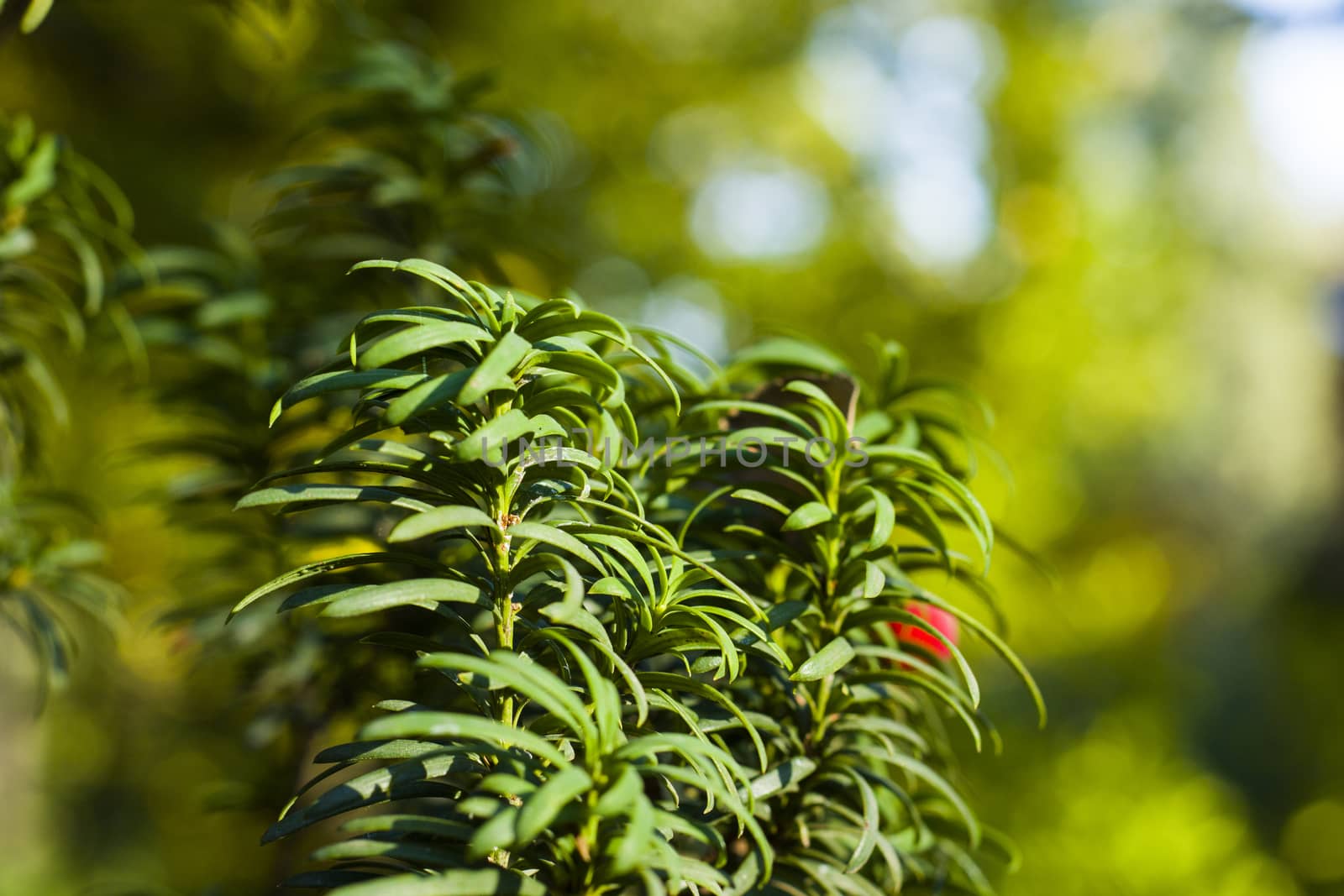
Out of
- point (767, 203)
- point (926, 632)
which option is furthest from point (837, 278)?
point (926, 632)

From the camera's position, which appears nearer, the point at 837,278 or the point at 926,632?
the point at 926,632

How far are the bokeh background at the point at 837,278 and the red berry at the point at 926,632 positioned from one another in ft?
1.61

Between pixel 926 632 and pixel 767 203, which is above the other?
pixel 767 203

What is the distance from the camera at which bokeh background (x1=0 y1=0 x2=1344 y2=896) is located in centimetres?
210

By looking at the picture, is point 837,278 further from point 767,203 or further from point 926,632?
point 926,632

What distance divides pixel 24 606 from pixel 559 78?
2.35 meters

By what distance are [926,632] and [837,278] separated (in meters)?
2.60

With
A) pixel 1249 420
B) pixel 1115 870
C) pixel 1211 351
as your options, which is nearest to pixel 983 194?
pixel 1115 870

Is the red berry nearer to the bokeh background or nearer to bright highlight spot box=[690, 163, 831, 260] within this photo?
the bokeh background

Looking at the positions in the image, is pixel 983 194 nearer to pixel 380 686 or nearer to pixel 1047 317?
pixel 1047 317

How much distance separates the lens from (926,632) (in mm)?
510

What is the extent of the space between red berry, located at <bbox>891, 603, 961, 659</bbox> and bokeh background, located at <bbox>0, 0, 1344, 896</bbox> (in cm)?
49

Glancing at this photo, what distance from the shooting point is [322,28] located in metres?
2.15

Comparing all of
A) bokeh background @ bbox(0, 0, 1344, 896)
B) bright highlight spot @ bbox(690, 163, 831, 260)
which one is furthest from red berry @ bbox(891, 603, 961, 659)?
bright highlight spot @ bbox(690, 163, 831, 260)
